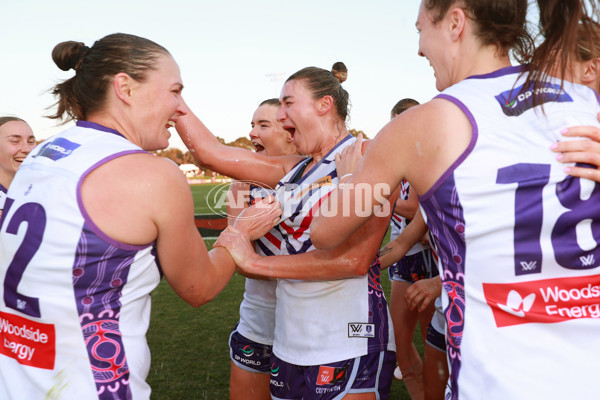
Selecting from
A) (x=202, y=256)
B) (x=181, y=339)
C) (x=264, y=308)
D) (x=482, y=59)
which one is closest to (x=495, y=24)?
(x=482, y=59)

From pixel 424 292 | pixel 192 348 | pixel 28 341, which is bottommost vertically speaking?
pixel 192 348

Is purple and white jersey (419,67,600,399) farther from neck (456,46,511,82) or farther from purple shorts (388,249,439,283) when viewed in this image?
purple shorts (388,249,439,283)

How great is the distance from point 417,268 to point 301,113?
8.04 feet

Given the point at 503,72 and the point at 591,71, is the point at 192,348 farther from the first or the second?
the point at 503,72

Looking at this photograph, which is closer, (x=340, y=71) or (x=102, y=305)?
(x=102, y=305)

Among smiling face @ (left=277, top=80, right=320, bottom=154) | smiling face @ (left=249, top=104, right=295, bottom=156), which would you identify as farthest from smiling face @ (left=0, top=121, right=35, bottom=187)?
smiling face @ (left=277, top=80, right=320, bottom=154)

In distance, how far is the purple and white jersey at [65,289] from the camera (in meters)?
1.62

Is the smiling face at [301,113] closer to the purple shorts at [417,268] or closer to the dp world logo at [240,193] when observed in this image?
the dp world logo at [240,193]

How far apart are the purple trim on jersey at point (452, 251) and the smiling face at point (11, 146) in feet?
16.2

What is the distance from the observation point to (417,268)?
4875 millimetres

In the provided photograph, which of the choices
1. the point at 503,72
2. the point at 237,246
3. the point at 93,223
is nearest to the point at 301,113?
the point at 237,246

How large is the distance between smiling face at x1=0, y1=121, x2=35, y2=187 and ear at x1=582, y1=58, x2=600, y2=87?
5.17m

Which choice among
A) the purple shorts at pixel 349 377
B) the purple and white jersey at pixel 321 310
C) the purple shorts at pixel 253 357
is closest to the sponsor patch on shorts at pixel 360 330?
the purple and white jersey at pixel 321 310

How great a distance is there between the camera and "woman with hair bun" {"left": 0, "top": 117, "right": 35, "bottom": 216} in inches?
200
